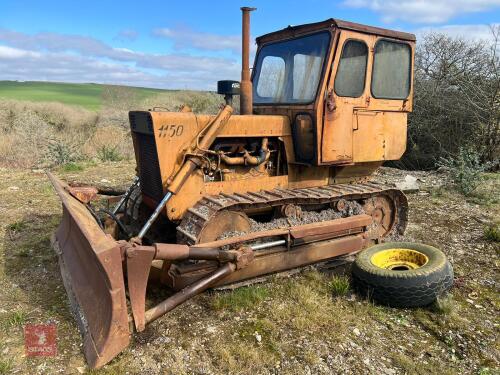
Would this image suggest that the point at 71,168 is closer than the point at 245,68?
No

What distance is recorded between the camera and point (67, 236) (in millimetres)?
4746

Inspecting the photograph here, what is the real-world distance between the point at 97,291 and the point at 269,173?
8.33 feet

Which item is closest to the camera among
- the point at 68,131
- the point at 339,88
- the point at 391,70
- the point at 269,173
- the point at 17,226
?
the point at 339,88

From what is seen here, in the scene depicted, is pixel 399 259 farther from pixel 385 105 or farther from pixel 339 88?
pixel 339 88

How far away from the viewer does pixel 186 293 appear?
3842mm

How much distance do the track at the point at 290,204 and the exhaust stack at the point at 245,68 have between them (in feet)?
3.63

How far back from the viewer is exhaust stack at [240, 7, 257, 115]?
16.1 feet

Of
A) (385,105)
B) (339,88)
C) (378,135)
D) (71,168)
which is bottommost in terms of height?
(71,168)

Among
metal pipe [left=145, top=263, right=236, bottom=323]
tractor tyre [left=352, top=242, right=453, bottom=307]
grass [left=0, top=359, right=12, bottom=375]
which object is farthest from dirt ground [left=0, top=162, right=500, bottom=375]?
A: metal pipe [left=145, top=263, right=236, bottom=323]

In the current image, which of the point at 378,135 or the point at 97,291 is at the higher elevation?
the point at 378,135

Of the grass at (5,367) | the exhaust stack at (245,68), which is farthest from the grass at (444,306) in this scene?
the grass at (5,367)

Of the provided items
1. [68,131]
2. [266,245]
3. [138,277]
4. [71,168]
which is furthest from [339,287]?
[68,131]

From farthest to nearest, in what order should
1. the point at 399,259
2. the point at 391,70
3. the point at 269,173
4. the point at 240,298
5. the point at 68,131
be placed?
the point at 68,131, the point at 391,70, the point at 269,173, the point at 399,259, the point at 240,298

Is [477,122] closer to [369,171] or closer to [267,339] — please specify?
[369,171]
